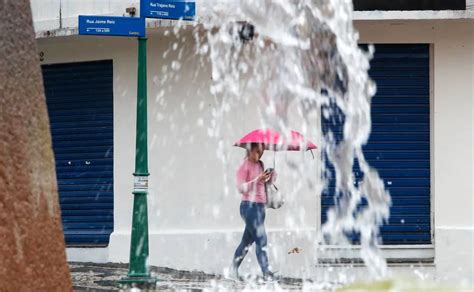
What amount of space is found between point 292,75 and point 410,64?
173 cm

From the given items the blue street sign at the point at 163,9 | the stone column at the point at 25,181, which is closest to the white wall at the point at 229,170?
the blue street sign at the point at 163,9

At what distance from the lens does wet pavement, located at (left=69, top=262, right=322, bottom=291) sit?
1345cm

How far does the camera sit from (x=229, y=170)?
16906 millimetres

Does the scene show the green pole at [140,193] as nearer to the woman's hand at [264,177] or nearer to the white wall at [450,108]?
the woman's hand at [264,177]

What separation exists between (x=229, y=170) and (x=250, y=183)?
3192 mm

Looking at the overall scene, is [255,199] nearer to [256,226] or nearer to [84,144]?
[256,226]

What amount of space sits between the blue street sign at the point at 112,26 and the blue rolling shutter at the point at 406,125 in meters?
4.42

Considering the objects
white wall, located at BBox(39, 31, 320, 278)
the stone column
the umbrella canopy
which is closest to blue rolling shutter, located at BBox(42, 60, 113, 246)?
white wall, located at BBox(39, 31, 320, 278)

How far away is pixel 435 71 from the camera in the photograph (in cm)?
1673

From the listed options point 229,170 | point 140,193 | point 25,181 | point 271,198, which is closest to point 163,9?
point 140,193

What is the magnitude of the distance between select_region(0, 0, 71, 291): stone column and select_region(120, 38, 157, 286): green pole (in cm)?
805

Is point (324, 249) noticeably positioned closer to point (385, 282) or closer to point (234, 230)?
point (234, 230)

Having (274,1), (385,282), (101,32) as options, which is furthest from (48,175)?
(274,1)

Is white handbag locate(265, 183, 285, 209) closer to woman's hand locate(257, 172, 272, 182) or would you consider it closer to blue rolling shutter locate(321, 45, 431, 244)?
woman's hand locate(257, 172, 272, 182)
